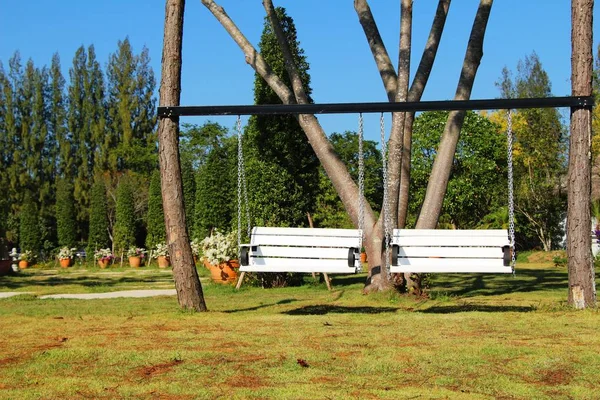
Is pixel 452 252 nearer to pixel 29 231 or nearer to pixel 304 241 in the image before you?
pixel 304 241

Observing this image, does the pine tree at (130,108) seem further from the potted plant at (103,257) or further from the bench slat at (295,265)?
the bench slat at (295,265)

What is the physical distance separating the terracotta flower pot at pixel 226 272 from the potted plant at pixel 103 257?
13.7 meters

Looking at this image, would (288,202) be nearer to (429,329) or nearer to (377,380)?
(429,329)

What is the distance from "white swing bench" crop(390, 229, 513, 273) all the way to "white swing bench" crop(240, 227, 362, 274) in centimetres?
50

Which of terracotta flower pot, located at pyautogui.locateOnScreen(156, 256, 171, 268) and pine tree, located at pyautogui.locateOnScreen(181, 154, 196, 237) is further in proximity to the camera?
pine tree, located at pyautogui.locateOnScreen(181, 154, 196, 237)

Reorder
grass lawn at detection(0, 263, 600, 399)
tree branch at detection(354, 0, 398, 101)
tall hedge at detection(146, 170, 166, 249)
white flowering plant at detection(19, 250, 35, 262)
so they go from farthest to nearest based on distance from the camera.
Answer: white flowering plant at detection(19, 250, 35, 262), tall hedge at detection(146, 170, 166, 249), tree branch at detection(354, 0, 398, 101), grass lawn at detection(0, 263, 600, 399)

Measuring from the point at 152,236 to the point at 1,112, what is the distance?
792 inches

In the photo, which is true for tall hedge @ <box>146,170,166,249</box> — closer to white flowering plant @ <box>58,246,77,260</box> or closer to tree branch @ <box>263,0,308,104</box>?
white flowering plant @ <box>58,246,77,260</box>

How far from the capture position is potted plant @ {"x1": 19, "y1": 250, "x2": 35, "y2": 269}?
3158 centimetres

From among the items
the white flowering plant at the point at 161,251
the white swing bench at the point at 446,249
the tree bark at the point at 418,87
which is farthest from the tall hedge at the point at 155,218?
the white swing bench at the point at 446,249

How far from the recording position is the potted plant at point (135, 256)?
2917 centimetres

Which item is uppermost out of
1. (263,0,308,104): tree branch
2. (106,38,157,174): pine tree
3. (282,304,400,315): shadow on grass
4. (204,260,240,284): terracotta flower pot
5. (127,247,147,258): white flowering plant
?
(106,38,157,174): pine tree

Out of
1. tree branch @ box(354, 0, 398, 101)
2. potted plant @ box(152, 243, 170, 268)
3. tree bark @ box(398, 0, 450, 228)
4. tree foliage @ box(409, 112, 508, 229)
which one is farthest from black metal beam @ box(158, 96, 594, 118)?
tree foliage @ box(409, 112, 508, 229)

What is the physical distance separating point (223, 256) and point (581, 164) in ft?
27.9
